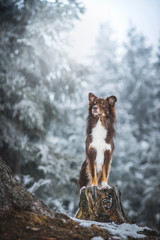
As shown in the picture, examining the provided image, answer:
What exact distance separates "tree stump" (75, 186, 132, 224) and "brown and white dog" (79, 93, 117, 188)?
288mm

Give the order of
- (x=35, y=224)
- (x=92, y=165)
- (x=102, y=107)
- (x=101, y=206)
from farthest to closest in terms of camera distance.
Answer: (x=102, y=107) → (x=92, y=165) → (x=101, y=206) → (x=35, y=224)

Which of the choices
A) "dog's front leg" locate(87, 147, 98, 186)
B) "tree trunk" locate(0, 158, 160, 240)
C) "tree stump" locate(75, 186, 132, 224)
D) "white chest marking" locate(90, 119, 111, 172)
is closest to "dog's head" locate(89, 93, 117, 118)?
"white chest marking" locate(90, 119, 111, 172)

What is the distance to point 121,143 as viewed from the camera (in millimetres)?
14641

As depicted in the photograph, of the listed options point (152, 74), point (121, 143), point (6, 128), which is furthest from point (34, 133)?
point (152, 74)

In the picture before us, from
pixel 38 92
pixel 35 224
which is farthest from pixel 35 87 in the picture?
pixel 35 224

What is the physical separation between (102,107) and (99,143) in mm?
694

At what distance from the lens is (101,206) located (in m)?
3.67

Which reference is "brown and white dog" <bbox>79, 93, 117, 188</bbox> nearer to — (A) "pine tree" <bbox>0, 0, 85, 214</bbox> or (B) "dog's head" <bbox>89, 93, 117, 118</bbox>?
(B) "dog's head" <bbox>89, 93, 117, 118</bbox>

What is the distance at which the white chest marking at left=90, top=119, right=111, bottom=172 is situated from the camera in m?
4.22

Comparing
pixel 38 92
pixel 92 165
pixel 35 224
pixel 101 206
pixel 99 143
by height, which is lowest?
pixel 35 224

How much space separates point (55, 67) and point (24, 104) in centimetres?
161

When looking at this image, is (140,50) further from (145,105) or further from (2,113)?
(2,113)

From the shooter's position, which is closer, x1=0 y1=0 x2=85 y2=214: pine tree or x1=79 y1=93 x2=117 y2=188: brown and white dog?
x1=79 y1=93 x2=117 y2=188: brown and white dog

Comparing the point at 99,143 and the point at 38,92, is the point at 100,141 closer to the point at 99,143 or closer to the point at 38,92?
the point at 99,143
